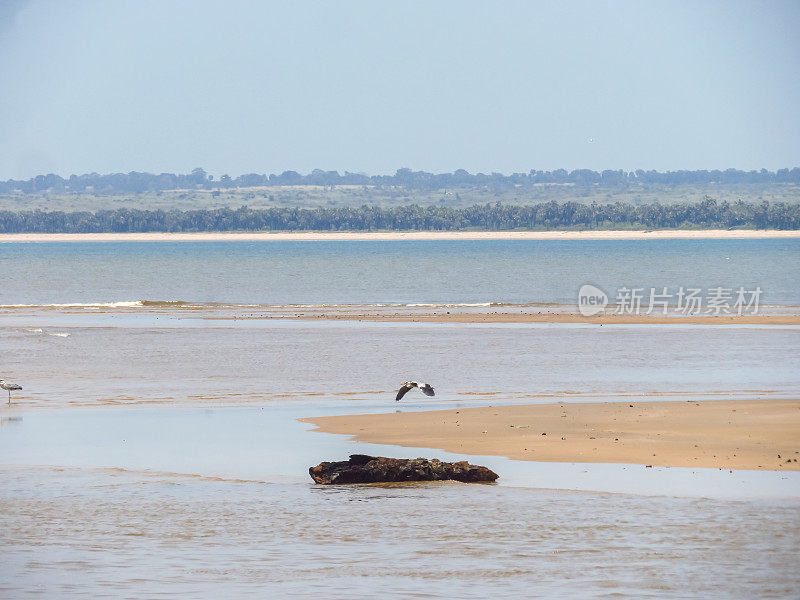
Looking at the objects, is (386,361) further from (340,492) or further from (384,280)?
(384,280)

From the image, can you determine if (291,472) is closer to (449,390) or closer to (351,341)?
(449,390)

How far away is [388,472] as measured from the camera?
1543 cm

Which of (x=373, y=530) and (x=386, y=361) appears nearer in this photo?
(x=373, y=530)

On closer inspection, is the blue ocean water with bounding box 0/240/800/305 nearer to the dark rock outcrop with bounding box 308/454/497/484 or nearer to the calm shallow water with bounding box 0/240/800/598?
the calm shallow water with bounding box 0/240/800/598

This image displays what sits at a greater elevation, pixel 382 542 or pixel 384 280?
pixel 382 542

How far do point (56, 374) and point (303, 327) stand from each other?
53.6ft

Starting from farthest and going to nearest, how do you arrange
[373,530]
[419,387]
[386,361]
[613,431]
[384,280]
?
[384,280] → [386,361] → [419,387] → [613,431] → [373,530]

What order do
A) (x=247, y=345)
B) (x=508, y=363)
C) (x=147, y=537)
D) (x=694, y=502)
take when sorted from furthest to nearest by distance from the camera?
(x=247, y=345)
(x=508, y=363)
(x=694, y=502)
(x=147, y=537)

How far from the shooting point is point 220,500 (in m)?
14.6

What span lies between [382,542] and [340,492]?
2.43 m

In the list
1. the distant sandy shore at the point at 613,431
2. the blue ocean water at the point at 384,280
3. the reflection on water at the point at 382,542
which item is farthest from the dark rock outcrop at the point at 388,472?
the blue ocean water at the point at 384,280

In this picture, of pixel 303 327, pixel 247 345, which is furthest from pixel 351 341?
pixel 303 327

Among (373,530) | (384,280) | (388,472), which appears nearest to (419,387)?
(388,472)

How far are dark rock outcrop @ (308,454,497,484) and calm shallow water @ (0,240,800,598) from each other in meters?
0.23
